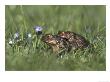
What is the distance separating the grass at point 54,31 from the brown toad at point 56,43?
0.13 ft

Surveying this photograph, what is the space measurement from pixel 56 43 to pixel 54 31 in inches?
4.3

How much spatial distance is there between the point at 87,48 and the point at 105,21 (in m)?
0.27

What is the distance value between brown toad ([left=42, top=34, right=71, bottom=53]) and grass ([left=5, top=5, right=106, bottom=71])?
1.6 inches

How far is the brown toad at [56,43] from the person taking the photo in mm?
6832

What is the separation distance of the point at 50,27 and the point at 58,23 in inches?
3.0

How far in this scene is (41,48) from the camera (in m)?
6.83

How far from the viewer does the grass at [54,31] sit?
6.82m
